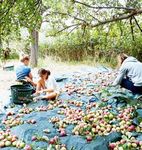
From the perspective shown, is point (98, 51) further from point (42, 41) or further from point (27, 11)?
point (27, 11)

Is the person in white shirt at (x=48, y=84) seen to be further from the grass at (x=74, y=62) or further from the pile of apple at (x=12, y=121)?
the grass at (x=74, y=62)

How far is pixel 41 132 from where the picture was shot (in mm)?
5230

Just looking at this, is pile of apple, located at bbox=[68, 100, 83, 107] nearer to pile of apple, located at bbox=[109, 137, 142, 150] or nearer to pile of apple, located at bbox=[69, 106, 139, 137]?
pile of apple, located at bbox=[69, 106, 139, 137]

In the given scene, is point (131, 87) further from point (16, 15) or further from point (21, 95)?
point (16, 15)

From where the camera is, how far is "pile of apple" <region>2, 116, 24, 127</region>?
5672 millimetres

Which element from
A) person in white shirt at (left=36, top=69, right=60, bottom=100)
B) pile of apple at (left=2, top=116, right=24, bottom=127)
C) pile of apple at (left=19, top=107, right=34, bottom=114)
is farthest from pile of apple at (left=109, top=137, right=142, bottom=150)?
person in white shirt at (left=36, top=69, right=60, bottom=100)

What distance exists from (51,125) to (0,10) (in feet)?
6.74

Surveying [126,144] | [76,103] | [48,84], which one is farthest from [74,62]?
[126,144]

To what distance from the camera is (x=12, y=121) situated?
19.1 ft

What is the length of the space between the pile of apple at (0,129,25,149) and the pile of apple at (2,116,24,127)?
0.43 m

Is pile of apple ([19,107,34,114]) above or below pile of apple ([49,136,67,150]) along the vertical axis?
above

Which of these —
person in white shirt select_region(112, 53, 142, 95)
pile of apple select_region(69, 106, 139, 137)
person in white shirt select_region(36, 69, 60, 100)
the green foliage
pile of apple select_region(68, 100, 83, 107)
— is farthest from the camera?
person in white shirt select_region(36, 69, 60, 100)

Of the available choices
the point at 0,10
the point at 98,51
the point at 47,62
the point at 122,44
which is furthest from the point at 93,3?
the point at 0,10

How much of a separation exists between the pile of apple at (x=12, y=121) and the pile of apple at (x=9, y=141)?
43 centimetres
